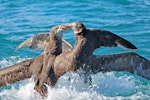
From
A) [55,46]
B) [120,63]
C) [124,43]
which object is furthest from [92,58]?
[55,46]

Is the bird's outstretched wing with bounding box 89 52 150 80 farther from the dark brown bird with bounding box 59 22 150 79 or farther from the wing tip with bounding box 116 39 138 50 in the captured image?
the wing tip with bounding box 116 39 138 50

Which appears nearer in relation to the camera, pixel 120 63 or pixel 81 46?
pixel 81 46

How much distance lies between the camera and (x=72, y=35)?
12.6m

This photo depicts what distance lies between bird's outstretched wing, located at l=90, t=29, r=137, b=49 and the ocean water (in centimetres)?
74

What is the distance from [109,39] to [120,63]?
1.56 ft

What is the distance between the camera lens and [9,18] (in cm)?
1461

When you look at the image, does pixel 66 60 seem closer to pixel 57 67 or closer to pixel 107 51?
pixel 57 67

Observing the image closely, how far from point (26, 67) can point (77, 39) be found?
112 centimetres

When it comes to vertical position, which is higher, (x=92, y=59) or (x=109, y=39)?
(x=109, y=39)

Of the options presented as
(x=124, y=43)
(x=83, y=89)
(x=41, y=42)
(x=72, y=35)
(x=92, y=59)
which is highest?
(x=124, y=43)

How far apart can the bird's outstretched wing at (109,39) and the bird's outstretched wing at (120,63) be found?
0.31 meters

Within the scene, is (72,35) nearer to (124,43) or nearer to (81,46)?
(124,43)

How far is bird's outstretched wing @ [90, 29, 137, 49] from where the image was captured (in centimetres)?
832

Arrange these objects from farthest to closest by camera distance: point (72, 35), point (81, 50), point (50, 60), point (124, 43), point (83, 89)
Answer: point (72, 35) → point (83, 89) → point (50, 60) → point (124, 43) → point (81, 50)
